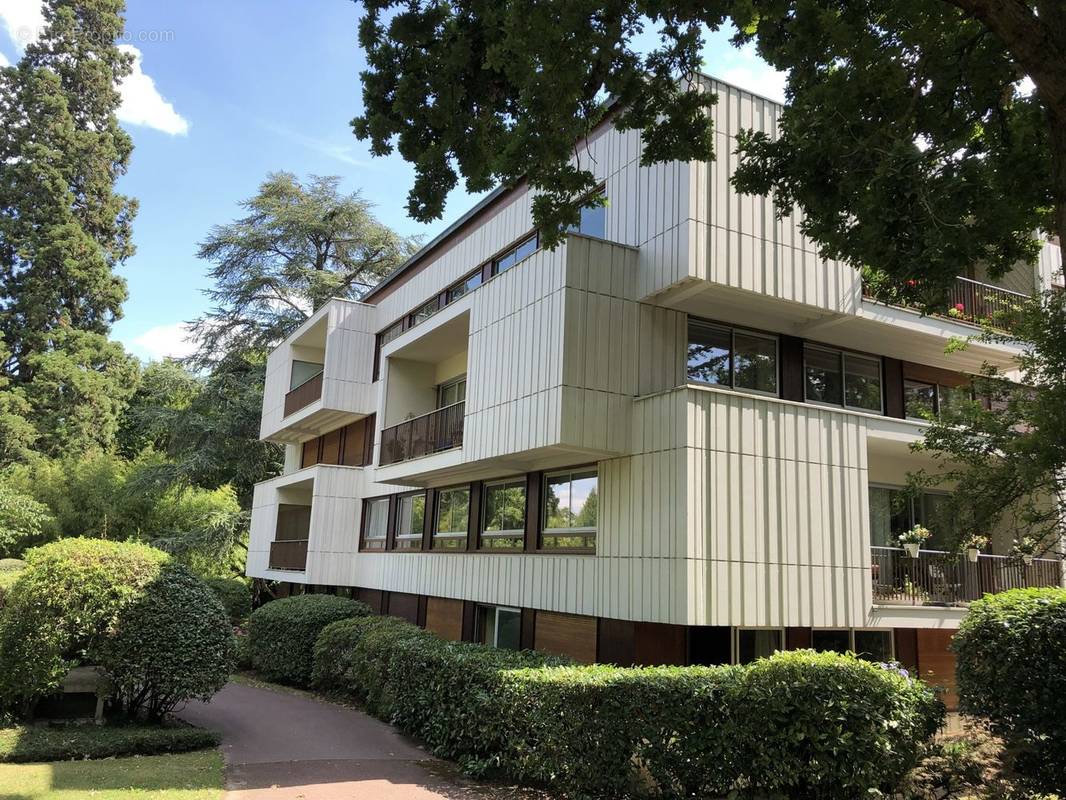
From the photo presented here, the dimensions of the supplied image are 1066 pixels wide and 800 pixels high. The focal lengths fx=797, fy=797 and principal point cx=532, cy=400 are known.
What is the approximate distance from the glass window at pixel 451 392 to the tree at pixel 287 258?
590 inches

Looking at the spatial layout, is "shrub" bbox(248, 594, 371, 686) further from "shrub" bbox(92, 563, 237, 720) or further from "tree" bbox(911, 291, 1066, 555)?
"tree" bbox(911, 291, 1066, 555)

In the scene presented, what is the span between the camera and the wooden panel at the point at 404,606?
1892cm

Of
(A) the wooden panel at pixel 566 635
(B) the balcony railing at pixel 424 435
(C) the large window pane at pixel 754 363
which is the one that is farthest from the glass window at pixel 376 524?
(C) the large window pane at pixel 754 363

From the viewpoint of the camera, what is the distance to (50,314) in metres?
36.7

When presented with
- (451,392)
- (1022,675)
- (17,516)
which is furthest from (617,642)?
(17,516)

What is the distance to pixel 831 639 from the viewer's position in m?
13.4

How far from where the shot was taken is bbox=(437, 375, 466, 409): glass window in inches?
758

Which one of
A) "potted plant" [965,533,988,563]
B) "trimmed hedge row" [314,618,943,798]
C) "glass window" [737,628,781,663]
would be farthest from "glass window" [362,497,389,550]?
"potted plant" [965,533,988,563]

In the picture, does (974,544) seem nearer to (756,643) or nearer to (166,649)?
(756,643)

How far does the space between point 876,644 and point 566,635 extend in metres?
5.50

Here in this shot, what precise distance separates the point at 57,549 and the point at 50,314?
29841 mm

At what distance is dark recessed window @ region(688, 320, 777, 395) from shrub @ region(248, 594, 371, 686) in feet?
32.8

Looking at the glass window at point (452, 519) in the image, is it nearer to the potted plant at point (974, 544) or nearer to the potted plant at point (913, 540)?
the potted plant at point (913, 540)

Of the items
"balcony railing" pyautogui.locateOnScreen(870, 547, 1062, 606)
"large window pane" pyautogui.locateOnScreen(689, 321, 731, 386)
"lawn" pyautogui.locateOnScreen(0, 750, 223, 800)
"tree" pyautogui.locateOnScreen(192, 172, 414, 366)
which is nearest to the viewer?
"lawn" pyautogui.locateOnScreen(0, 750, 223, 800)
